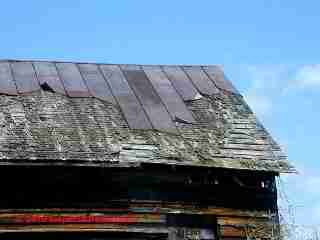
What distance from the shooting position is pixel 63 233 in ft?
37.9

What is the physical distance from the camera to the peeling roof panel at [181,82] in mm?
14383

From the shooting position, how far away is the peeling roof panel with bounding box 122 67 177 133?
13047 millimetres

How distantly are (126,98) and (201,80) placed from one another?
207 cm

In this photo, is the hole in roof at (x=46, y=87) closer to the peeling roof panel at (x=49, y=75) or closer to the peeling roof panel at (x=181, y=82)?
the peeling roof panel at (x=49, y=75)

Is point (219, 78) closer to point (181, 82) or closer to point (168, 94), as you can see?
point (181, 82)

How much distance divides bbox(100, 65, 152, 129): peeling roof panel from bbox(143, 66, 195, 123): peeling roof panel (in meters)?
0.59

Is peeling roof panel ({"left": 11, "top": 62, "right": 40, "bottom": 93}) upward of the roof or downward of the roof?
upward

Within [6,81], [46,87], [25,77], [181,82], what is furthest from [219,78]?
[6,81]

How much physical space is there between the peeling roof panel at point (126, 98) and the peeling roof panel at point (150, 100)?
0.39ft

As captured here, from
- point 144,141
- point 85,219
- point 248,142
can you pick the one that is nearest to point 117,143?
point 144,141

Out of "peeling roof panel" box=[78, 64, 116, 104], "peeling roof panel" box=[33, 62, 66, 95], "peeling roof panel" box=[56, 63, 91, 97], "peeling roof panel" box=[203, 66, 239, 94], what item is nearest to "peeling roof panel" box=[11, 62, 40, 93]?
"peeling roof panel" box=[33, 62, 66, 95]

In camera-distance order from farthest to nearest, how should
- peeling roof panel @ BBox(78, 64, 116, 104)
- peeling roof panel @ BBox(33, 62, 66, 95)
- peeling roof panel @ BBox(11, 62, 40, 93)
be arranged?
1. peeling roof panel @ BBox(33, 62, 66, 95)
2. peeling roof panel @ BBox(78, 64, 116, 104)
3. peeling roof panel @ BBox(11, 62, 40, 93)

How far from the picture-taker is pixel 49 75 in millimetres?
14547

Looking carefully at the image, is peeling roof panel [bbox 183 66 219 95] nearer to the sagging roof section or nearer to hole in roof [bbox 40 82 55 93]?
the sagging roof section
